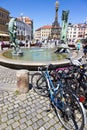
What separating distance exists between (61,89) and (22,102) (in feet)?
5.12

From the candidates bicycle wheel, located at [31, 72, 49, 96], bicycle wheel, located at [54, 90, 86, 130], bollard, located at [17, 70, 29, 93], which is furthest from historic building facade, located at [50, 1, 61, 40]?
bicycle wheel, located at [54, 90, 86, 130]

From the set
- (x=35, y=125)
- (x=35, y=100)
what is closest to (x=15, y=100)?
(x=35, y=100)

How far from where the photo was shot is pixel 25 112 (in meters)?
3.53

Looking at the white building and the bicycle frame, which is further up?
the white building

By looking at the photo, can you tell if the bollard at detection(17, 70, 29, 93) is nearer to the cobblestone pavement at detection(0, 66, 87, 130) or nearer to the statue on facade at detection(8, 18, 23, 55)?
the cobblestone pavement at detection(0, 66, 87, 130)

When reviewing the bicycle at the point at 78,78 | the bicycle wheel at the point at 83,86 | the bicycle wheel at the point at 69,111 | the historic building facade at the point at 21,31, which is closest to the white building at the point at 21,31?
the historic building facade at the point at 21,31

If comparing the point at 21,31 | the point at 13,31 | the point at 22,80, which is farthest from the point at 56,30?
the point at 21,31

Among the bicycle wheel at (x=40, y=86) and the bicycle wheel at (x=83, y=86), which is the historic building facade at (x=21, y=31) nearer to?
the bicycle wheel at (x=40, y=86)

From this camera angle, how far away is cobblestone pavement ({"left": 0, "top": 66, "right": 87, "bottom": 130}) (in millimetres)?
3021

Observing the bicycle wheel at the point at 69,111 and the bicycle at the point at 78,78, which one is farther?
the bicycle at the point at 78,78

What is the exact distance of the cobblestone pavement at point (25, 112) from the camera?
302 cm

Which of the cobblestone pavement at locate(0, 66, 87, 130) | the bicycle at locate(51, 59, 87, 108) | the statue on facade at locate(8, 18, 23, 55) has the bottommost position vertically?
the cobblestone pavement at locate(0, 66, 87, 130)

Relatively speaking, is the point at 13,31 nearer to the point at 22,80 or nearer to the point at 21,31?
the point at 22,80

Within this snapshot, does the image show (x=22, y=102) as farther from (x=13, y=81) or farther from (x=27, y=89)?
(x=13, y=81)
